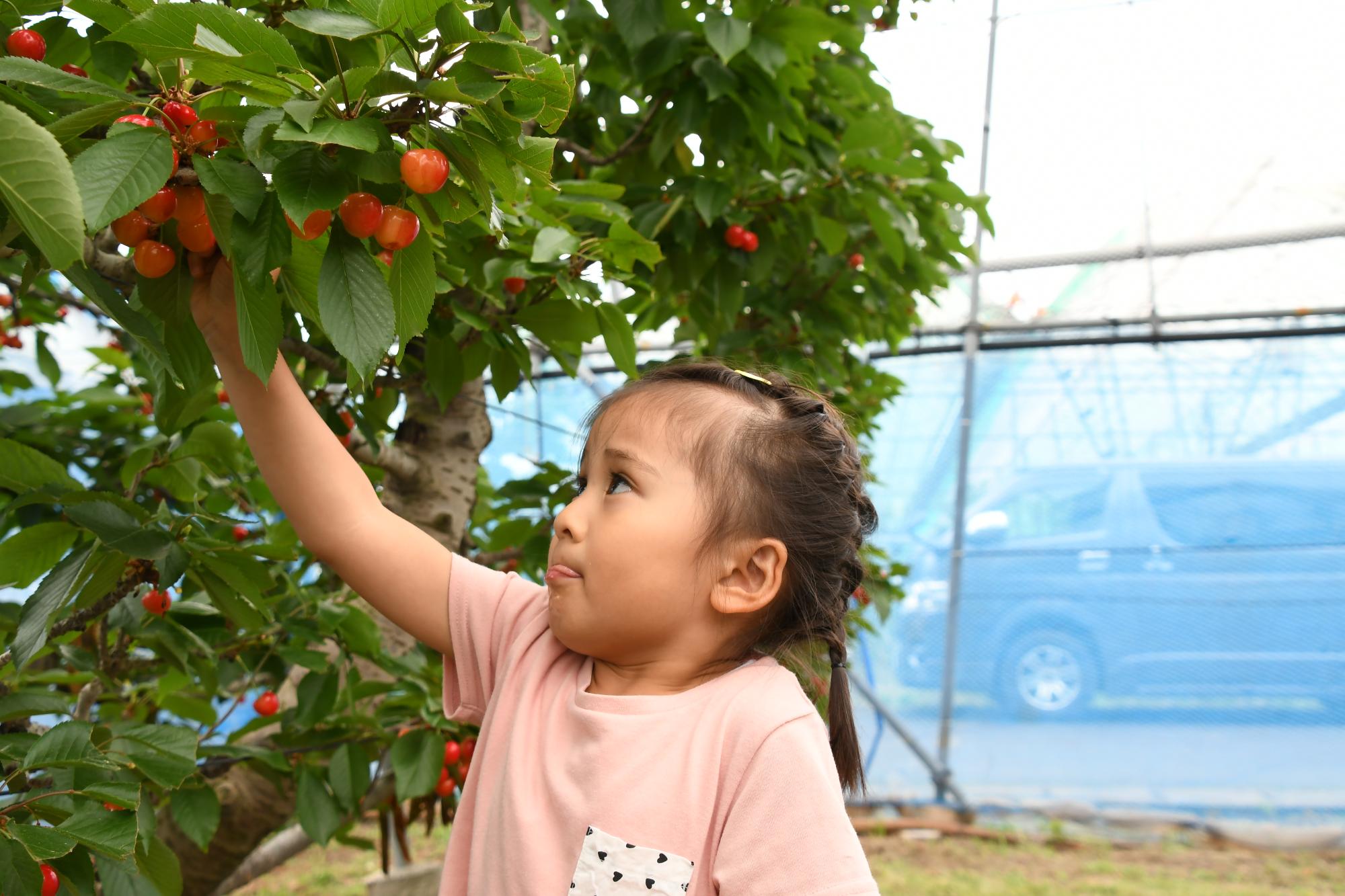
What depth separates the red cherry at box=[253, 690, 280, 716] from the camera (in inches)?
58.6

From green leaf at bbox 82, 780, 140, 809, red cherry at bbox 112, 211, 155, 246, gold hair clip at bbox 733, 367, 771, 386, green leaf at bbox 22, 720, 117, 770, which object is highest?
gold hair clip at bbox 733, 367, 771, 386

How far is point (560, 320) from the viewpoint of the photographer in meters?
1.08

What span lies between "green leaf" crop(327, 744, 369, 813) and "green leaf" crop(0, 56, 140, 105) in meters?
0.88

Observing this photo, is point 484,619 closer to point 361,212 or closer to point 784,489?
point 784,489

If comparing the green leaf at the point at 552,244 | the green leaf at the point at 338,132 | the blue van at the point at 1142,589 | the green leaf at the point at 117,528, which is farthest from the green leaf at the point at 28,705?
the blue van at the point at 1142,589

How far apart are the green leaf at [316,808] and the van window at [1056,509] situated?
3795mm

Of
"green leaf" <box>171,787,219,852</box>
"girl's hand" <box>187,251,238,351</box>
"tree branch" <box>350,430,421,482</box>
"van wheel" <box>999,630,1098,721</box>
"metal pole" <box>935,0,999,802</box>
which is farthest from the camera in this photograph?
"metal pole" <box>935,0,999,802</box>

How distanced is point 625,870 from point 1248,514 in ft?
14.0

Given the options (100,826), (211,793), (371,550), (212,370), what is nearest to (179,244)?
(212,370)

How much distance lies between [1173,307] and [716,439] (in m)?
4.25

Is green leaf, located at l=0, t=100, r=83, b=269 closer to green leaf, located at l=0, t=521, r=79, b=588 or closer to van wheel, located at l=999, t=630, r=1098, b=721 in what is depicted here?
green leaf, located at l=0, t=521, r=79, b=588

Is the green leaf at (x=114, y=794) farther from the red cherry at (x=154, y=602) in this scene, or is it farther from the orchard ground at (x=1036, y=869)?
the orchard ground at (x=1036, y=869)

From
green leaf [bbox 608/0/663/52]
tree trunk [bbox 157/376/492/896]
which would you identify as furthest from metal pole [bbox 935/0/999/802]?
green leaf [bbox 608/0/663/52]

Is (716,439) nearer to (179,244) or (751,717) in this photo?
(751,717)
